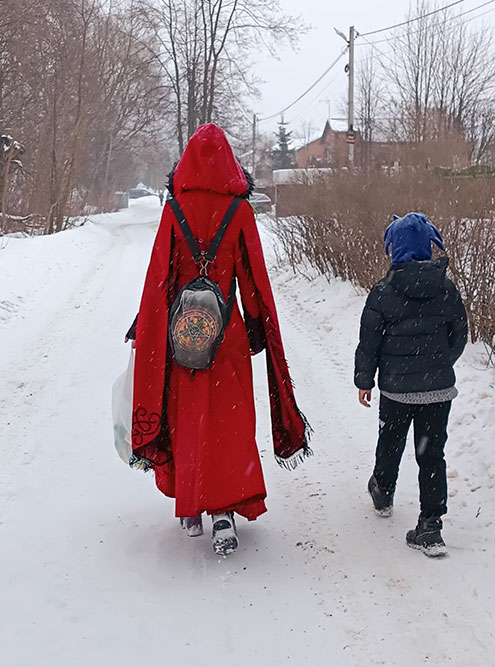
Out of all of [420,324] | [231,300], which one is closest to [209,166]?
[231,300]

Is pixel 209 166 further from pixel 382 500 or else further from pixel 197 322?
pixel 382 500

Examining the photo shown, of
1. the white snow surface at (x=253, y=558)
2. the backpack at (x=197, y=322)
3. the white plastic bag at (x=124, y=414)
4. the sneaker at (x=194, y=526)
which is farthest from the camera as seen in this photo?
the white plastic bag at (x=124, y=414)

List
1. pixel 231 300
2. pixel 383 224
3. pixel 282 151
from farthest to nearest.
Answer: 1. pixel 282 151
2. pixel 383 224
3. pixel 231 300

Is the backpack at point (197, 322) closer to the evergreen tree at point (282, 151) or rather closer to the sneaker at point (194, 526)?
the sneaker at point (194, 526)

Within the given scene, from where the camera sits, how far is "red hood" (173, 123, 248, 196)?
3.61 metres

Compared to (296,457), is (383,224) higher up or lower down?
higher up

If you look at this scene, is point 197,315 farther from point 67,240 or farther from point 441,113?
point 441,113

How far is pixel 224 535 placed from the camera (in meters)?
3.58

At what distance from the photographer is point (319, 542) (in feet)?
12.3

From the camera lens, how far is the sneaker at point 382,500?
397 centimetres

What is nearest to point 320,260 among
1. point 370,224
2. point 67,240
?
point 370,224

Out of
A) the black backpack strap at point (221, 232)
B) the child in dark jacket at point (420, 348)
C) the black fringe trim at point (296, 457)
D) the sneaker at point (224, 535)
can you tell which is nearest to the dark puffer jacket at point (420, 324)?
the child in dark jacket at point (420, 348)

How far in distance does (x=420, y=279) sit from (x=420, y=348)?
0.33 metres

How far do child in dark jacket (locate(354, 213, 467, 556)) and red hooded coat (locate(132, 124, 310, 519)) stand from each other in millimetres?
566
